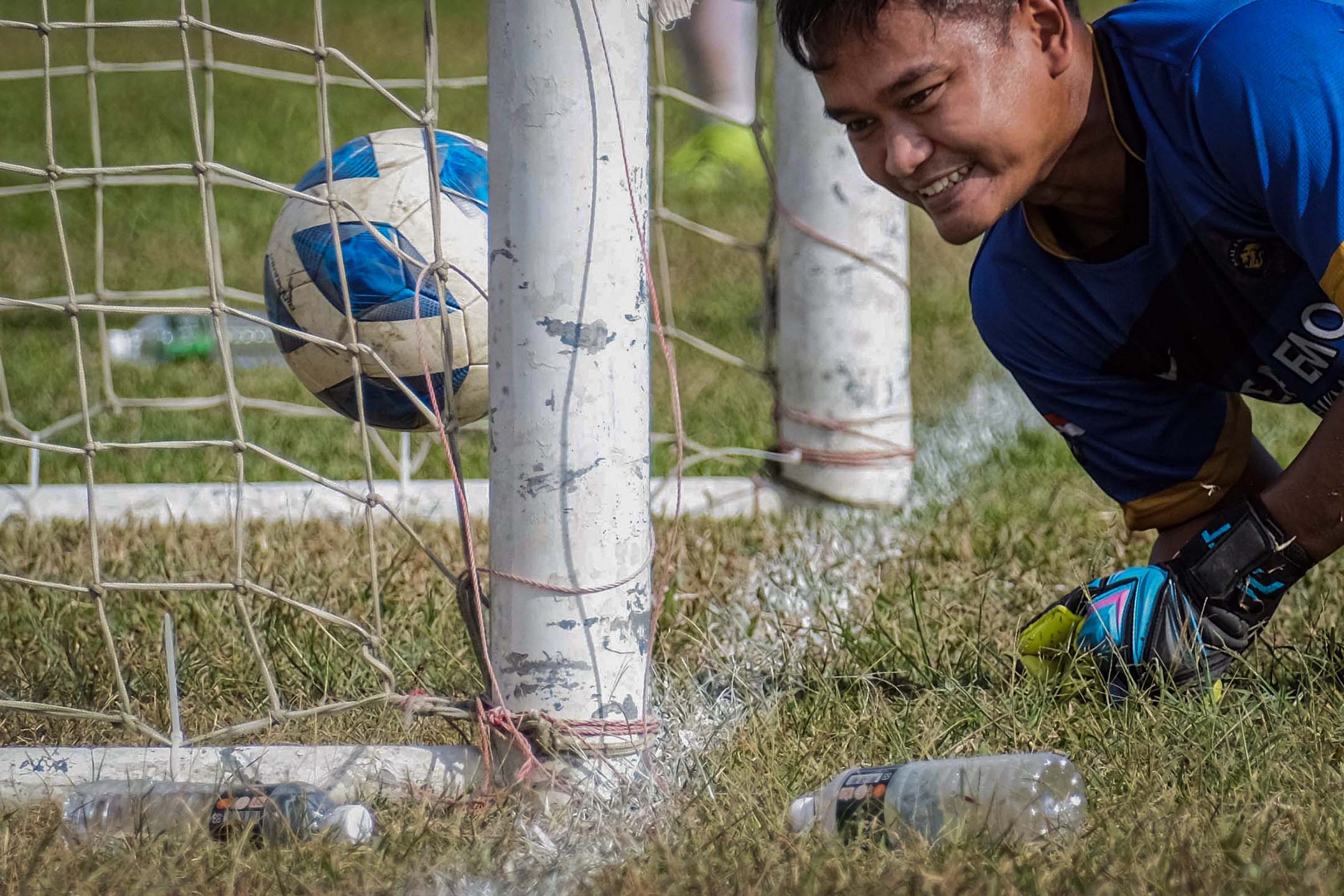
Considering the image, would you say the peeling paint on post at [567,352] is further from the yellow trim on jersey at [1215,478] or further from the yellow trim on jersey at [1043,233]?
the yellow trim on jersey at [1215,478]

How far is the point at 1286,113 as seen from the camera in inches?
78.5

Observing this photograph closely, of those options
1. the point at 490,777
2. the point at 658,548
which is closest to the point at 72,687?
the point at 490,777

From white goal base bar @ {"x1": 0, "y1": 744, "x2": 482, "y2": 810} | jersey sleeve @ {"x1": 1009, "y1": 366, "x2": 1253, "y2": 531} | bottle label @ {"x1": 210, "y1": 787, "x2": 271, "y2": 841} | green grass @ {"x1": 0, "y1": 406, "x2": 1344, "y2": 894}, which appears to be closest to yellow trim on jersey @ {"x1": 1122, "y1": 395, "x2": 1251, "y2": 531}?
jersey sleeve @ {"x1": 1009, "y1": 366, "x2": 1253, "y2": 531}

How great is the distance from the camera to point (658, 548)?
128 inches

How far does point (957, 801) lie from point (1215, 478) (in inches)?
42.9

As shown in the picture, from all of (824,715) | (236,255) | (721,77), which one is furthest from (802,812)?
(721,77)

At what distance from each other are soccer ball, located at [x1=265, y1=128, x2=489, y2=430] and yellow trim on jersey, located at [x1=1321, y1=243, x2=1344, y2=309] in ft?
4.03

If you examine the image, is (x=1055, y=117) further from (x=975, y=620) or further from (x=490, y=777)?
(x=490, y=777)

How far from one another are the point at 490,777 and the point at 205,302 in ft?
14.9

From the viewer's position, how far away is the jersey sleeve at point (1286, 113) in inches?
77.8

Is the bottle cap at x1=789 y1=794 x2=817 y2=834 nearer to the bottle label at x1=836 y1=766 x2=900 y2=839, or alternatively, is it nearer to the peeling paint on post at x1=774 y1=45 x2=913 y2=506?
the bottle label at x1=836 y1=766 x2=900 y2=839

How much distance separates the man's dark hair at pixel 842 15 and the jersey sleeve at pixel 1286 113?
29 cm

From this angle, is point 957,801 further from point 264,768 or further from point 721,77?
point 721,77

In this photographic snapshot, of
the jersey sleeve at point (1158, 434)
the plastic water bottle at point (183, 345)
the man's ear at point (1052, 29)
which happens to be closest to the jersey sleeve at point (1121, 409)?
the jersey sleeve at point (1158, 434)
